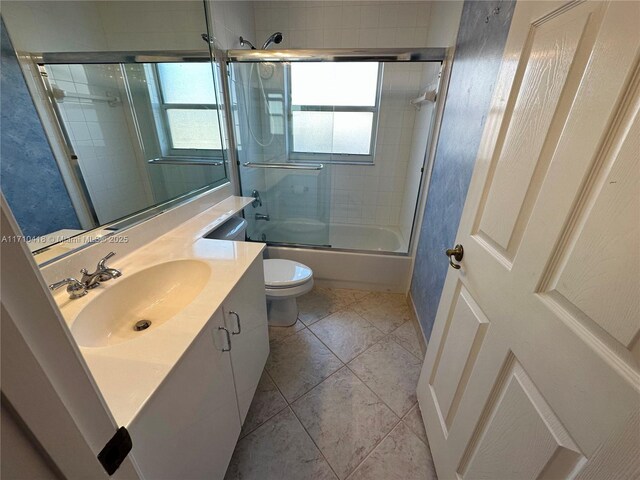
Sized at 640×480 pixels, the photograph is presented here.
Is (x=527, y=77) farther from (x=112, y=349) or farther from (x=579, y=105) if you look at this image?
(x=112, y=349)

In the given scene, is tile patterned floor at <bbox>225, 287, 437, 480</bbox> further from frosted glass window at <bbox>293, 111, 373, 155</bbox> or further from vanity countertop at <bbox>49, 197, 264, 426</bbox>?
frosted glass window at <bbox>293, 111, 373, 155</bbox>

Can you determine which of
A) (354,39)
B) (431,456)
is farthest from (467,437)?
(354,39)

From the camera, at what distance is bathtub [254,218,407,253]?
2438 millimetres

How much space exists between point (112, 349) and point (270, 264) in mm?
1228

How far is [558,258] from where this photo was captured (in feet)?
1.73

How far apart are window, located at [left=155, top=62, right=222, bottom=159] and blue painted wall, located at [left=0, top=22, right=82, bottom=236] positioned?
618 millimetres

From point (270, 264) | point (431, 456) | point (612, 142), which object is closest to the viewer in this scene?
point (612, 142)

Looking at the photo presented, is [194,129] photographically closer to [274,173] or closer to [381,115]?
[274,173]

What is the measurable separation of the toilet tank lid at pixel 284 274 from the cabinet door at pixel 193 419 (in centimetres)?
72

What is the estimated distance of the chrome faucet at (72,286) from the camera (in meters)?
0.81

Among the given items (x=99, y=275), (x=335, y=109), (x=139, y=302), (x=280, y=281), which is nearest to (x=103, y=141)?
(x=99, y=275)

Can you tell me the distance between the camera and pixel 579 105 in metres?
0.49

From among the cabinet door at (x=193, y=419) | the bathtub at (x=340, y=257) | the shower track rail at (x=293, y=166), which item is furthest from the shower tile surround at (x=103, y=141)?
the bathtub at (x=340, y=257)

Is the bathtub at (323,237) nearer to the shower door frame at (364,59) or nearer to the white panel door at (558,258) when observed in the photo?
the shower door frame at (364,59)
